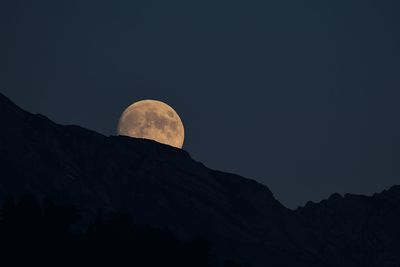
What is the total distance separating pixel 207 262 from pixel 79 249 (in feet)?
88.6

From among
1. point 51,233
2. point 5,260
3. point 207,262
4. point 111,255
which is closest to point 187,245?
point 207,262

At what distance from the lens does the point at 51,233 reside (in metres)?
139

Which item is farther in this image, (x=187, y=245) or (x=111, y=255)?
(x=187, y=245)

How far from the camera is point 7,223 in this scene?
441 ft

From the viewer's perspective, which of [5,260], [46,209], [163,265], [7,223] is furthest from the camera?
[163,265]

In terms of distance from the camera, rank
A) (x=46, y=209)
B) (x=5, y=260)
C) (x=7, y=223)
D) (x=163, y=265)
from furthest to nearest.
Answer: (x=163, y=265) → (x=46, y=209) → (x=7, y=223) → (x=5, y=260)

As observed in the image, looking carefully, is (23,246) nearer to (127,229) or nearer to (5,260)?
(5,260)

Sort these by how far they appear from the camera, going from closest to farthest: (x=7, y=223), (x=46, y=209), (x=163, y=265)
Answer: (x=7, y=223) < (x=46, y=209) < (x=163, y=265)

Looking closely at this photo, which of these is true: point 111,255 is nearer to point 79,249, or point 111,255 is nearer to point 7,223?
point 79,249

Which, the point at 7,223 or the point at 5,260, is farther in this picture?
the point at 7,223

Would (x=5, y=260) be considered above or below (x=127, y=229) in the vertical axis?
below

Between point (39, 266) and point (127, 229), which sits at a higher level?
point (127, 229)

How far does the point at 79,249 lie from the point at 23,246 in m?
10.9

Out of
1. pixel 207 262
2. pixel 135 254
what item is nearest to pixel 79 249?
pixel 135 254
